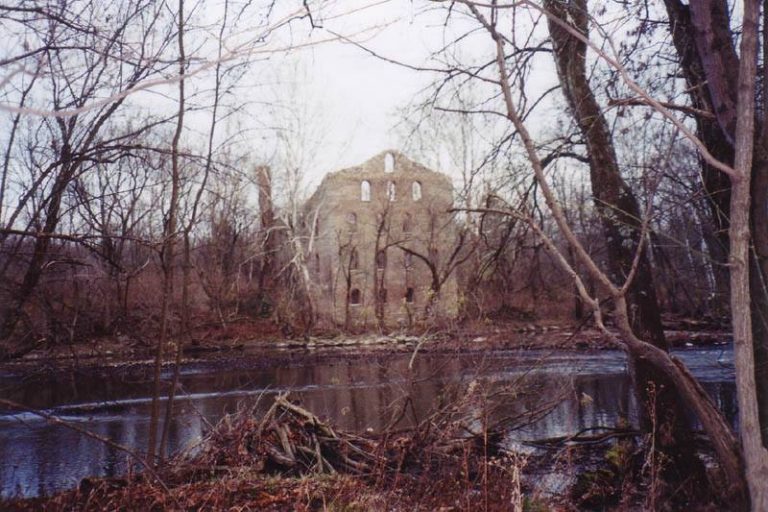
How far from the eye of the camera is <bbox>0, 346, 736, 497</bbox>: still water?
29.8 feet

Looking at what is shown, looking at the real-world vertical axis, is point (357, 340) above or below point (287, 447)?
below

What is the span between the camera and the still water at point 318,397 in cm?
907

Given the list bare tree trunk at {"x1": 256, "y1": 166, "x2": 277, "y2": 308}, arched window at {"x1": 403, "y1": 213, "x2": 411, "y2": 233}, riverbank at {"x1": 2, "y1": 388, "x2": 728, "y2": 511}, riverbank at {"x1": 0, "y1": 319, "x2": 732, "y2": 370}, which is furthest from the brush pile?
arched window at {"x1": 403, "y1": 213, "x2": 411, "y2": 233}

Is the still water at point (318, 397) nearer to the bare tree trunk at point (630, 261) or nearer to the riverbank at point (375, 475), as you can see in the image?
the riverbank at point (375, 475)

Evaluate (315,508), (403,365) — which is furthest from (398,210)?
(315,508)

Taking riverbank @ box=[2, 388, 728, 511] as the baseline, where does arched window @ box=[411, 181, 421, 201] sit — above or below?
above

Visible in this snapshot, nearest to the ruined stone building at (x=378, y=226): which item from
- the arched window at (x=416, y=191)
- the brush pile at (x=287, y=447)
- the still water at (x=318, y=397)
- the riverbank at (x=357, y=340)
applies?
the arched window at (x=416, y=191)

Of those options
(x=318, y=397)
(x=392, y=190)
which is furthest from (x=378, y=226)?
(x=318, y=397)

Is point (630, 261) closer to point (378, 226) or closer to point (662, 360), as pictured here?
point (662, 360)

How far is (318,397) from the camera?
15.4 meters

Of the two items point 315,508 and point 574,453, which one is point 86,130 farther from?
point 574,453

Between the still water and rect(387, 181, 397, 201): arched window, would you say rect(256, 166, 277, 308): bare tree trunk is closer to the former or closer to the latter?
rect(387, 181, 397, 201): arched window

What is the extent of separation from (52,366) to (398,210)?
3692cm

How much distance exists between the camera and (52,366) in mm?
8102
